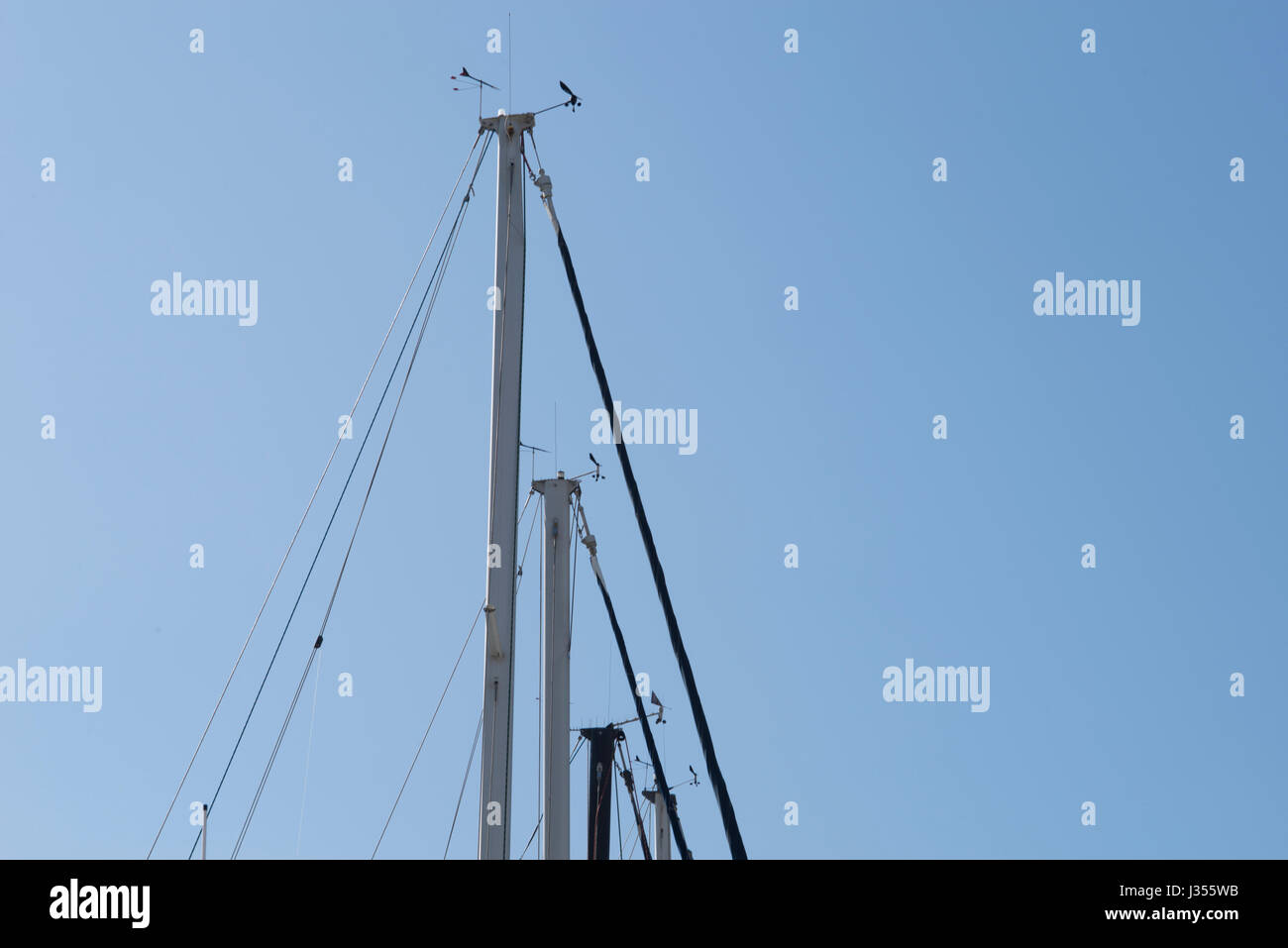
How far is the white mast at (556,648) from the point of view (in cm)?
3133

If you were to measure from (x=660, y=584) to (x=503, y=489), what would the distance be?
2773 millimetres

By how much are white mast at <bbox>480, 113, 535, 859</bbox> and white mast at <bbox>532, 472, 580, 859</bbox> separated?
782cm

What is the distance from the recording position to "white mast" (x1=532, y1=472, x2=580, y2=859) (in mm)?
31330

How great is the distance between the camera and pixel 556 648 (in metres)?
32.6

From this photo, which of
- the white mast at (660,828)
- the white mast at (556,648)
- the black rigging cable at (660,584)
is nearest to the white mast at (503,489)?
the black rigging cable at (660,584)

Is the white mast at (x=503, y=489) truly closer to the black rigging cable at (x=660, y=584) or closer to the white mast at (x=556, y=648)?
the black rigging cable at (x=660, y=584)

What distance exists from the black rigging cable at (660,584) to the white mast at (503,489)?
80 centimetres

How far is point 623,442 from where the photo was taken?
82.0ft

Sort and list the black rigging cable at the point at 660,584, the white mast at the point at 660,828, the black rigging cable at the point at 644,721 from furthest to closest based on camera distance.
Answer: the white mast at the point at 660,828 < the black rigging cable at the point at 644,721 < the black rigging cable at the point at 660,584

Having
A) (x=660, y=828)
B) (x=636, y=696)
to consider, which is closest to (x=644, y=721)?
(x=636, y=696)
